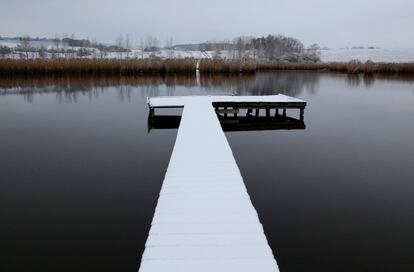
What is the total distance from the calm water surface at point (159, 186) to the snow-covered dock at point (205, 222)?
0.79 m

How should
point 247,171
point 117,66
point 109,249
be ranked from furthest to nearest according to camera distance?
point 117,66 → point 247,171 → point 109,249

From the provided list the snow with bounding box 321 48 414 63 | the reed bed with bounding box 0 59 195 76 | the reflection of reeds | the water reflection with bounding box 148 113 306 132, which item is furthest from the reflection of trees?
the snow with bounding box 321 48 414 63

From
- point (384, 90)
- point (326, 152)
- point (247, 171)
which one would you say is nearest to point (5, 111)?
point (247, 171)

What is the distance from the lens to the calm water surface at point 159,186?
413cm

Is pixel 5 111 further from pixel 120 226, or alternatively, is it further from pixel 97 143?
pixel 120 226

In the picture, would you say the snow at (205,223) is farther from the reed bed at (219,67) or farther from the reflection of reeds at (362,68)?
the reflection of reeds at (362,68)

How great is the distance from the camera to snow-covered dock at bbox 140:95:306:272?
2.88m

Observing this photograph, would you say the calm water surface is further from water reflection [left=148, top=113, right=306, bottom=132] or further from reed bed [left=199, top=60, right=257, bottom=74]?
reed bed [left=199, top=60, right=257, bottom=74]

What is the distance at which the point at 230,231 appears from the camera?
3.34 meters

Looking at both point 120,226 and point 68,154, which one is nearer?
point 120,226

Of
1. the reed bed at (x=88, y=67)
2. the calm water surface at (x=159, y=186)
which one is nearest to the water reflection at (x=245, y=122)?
the calm water surface at (x=159, y=186)

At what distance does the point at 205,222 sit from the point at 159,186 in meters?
2.72

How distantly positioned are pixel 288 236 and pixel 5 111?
11891 millimetres

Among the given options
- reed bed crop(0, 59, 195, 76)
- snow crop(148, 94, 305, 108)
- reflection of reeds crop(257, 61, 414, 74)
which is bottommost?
snow crop(148, 94, 305, 108)
